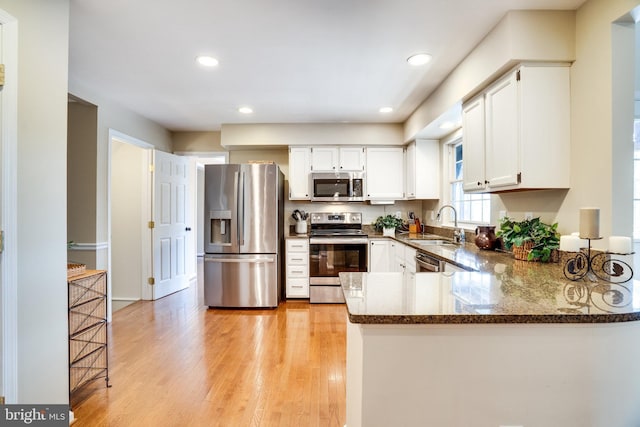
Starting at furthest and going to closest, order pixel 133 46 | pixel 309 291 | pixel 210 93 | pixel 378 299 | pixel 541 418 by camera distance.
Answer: pixel 309 291, pixel 210 93, pixel 133 46, pixel 378 299, pixel 541 418

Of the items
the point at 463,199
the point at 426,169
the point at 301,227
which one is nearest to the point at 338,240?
the point at 301,227

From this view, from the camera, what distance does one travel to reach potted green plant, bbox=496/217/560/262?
1.97 meters

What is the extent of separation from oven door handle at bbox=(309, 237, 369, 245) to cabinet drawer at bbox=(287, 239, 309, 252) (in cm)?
9

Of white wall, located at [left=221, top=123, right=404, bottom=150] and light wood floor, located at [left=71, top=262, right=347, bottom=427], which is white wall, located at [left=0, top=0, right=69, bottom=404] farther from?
white wall, located at [left=221, top=123, right=404, bottom=150]

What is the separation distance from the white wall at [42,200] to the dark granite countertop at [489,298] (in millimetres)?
1497

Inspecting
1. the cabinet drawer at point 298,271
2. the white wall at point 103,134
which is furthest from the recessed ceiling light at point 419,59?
the white wall at point 103,134

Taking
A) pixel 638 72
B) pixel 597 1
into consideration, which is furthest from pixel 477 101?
pixel 638 72

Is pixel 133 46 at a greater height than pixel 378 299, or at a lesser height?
greater

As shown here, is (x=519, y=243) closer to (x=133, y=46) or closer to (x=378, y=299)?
(x=378, y=299)

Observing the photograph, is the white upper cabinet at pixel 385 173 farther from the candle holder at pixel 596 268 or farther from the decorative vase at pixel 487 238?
the candle holder at pixel 596 268

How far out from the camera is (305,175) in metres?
4.40

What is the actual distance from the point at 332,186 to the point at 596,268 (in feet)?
9.88

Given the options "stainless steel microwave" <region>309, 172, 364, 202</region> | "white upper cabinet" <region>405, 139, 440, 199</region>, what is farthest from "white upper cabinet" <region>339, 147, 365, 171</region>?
"white upper cabinet" <region>405, 139, 440, 199</region>

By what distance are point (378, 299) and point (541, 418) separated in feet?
2.10
